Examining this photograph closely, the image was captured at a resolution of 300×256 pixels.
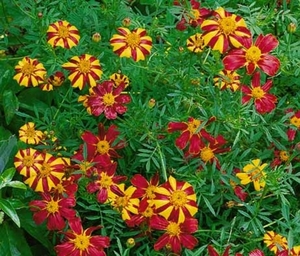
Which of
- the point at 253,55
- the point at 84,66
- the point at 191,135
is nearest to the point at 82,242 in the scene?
the point at 191,135

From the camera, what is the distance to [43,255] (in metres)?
1.89

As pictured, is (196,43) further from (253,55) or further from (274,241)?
(274,241)

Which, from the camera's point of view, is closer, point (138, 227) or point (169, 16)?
point (138, 227)

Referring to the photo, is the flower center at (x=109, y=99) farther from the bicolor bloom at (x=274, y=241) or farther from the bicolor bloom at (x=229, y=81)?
the bicolor bloom at (x=274, y=241)

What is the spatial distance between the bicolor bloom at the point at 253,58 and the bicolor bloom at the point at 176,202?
0.28 m

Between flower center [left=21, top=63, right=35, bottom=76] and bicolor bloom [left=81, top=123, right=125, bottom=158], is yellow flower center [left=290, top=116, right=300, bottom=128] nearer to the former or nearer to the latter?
bicolor bloom [left=81, top=123, right=125, bottom=158]

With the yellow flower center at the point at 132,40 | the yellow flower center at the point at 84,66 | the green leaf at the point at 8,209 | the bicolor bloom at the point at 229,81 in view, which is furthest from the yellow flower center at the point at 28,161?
the bicolor bloom at the point at 229,81

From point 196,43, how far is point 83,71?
0.27 metres

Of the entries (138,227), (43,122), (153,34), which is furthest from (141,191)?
(153,34)

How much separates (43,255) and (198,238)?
0.39m

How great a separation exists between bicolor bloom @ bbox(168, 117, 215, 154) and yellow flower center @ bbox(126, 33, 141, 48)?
223 mm

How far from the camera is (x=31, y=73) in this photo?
1923mm

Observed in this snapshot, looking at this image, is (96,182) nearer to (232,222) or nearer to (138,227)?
(138,227)

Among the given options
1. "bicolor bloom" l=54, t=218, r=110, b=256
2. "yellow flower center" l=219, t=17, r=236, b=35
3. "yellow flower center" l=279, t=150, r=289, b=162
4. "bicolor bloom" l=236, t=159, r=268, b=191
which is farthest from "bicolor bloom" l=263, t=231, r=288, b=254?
"yellow flower center" l=219, t=17, r=236, b=35
